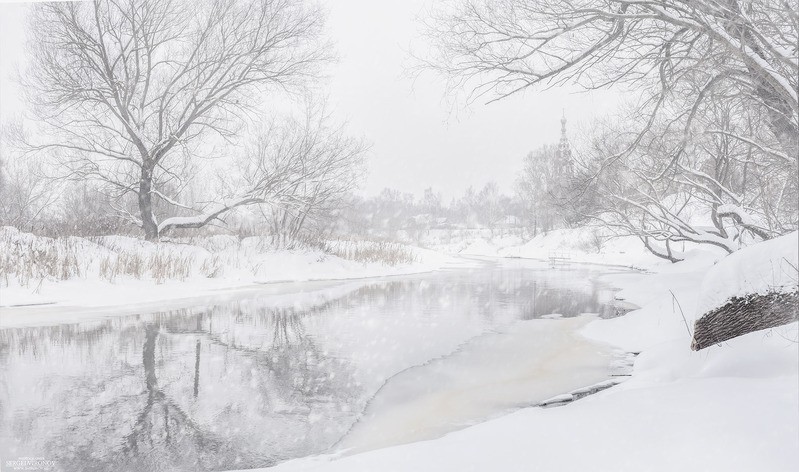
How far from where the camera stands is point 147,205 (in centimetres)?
859

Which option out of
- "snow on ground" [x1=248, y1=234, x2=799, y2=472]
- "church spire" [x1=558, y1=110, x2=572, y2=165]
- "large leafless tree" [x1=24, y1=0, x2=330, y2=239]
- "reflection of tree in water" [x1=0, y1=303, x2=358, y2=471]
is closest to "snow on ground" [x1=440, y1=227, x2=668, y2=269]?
"church spire" [x1=558, y1=110, x2=572, y2=165]

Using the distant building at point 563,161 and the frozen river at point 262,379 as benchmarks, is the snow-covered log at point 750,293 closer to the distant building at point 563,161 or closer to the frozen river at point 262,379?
the frozen river at point 262,379

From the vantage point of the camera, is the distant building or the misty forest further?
the distant building

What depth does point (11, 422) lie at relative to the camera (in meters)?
2.88

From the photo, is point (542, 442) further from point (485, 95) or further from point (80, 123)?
point (80, 123)

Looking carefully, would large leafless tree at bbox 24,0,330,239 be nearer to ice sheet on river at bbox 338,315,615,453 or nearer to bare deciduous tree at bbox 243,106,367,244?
bare deciduous tree at bbox 243,106,367,244

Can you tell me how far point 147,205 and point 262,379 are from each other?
6142 millimetres

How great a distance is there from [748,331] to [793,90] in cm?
136

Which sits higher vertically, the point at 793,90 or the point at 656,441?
the point at 793,90

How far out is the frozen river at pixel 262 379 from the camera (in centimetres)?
263

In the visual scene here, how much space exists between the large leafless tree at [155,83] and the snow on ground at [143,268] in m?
0.71

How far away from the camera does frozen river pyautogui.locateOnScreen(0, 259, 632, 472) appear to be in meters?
2.63

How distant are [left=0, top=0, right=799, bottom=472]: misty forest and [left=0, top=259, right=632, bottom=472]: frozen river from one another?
0.09 feet

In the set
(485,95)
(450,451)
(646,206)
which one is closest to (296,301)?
(485,95)
